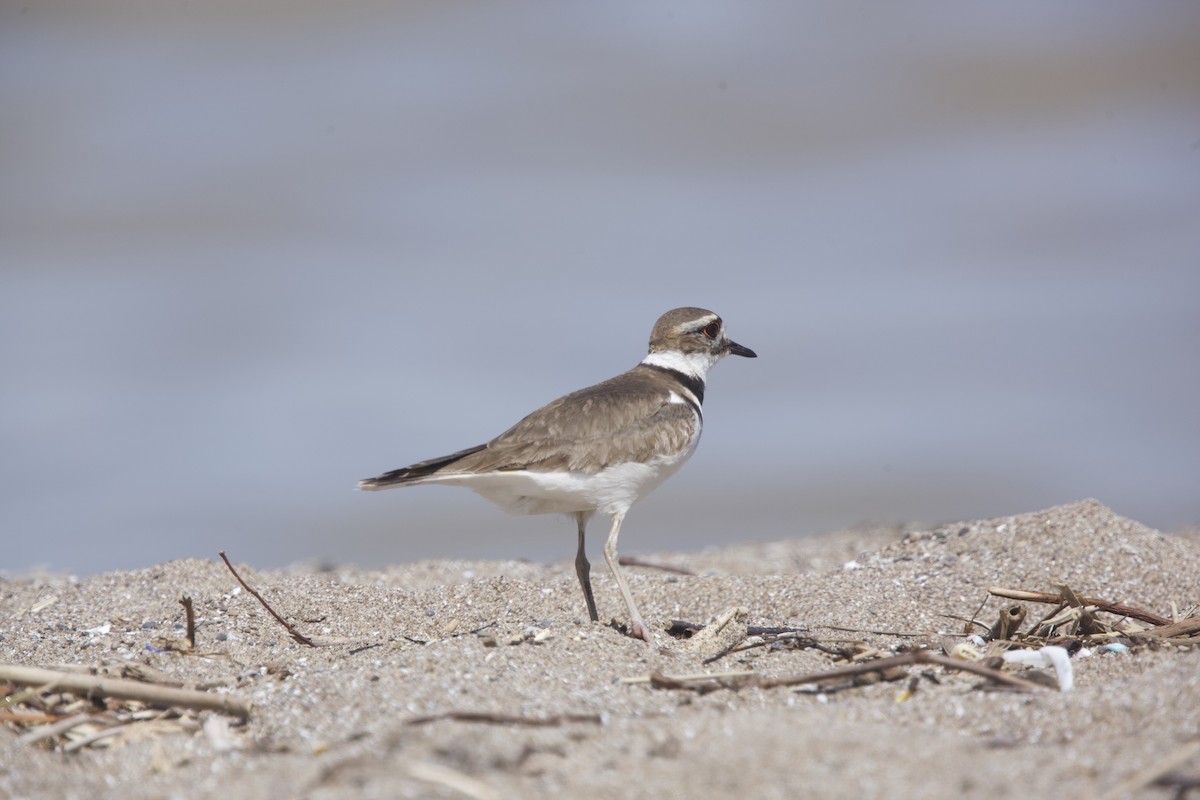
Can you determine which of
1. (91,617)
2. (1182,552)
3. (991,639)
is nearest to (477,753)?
(991,639)

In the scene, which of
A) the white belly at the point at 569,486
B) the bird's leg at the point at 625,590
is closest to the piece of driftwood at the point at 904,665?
the bird's leg at the point at 625,590

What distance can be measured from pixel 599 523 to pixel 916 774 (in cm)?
818

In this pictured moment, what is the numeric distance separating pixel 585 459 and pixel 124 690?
2183 millimetres

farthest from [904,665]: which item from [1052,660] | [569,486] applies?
[569,486]

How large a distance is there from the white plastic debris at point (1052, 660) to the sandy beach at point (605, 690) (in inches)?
1.6

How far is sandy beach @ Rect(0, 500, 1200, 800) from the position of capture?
263 cm

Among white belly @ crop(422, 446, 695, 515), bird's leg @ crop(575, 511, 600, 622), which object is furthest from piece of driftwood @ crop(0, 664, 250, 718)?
bird's leg @ crop(575, 511, 600, 622)

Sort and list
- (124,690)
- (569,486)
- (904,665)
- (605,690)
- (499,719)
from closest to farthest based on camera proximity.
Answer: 1. (499,719)
2. (124,690)
3. (605,690)
4. (904,665)
5. (569,486)

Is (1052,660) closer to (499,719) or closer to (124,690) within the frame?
(499,719)

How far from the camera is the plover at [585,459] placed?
489 centimetres

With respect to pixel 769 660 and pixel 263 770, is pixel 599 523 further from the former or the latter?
pixel 263 770

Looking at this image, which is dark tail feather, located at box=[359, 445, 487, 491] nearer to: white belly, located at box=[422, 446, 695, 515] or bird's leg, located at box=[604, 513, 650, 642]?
white belly, located at box=[422, 446, 695, 515]

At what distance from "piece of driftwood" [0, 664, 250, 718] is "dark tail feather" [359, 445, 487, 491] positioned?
1.52 m

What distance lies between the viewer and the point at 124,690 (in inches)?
130
